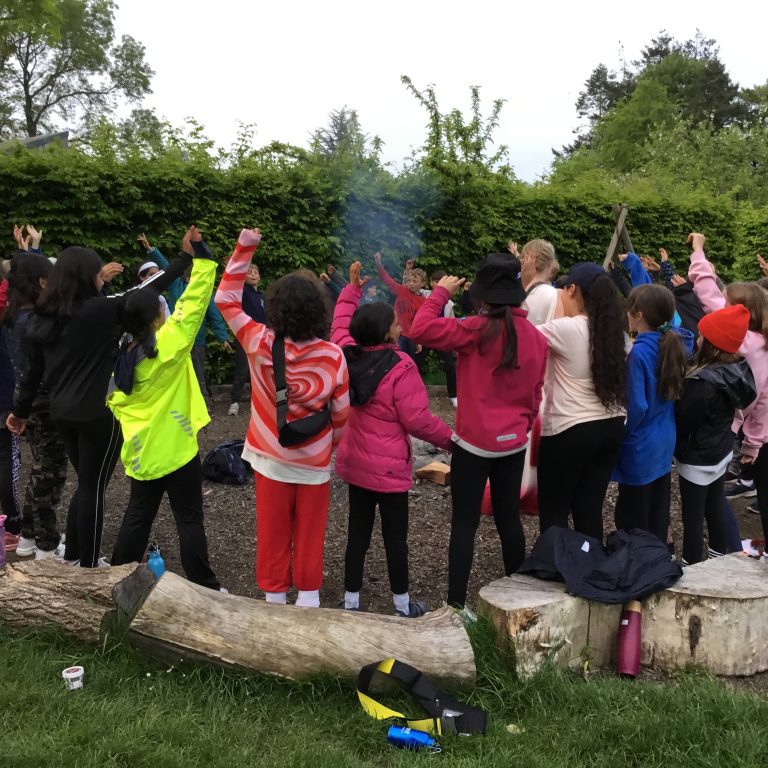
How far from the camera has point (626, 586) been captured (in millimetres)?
3342

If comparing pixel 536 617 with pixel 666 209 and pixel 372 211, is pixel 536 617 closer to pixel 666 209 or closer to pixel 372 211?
pixel 372 211

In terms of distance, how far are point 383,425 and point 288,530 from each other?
76cm

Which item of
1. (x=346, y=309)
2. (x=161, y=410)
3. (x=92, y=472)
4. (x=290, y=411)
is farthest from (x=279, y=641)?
(x=346, y=309)

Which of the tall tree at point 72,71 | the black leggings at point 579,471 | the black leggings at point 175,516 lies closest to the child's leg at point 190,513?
the black leggings at point 175,516

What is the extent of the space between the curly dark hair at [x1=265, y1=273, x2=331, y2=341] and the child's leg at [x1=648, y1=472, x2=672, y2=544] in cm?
236

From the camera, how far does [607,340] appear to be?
12.3 ft

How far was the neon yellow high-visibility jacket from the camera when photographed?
3752mm

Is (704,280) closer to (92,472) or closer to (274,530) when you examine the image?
(274,530)

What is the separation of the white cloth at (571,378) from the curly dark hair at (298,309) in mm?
1221

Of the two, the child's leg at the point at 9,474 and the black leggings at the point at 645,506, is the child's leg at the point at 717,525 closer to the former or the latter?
the black leggings at the point at 645,506

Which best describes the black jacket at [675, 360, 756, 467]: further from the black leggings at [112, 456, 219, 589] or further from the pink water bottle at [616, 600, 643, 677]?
the black leggings at [112, 456, 219, 589]

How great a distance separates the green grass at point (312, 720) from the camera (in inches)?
102

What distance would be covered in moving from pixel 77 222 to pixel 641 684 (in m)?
8.16

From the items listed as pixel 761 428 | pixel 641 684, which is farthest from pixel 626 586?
pixel 761 428
